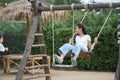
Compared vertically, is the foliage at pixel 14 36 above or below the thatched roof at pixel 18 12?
below

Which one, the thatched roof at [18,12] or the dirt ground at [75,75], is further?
the thatched roof at [18,12]

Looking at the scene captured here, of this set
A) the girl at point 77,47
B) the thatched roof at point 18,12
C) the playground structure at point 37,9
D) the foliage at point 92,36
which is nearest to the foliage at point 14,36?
the foliage at point 92,36

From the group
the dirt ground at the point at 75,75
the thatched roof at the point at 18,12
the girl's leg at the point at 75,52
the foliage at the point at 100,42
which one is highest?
the thatched roof at the point at 18,12

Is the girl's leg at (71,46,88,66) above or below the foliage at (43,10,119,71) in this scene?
above

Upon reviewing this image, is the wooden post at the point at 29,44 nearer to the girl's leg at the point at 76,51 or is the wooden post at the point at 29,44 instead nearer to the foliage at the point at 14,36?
the girl's leg at the point at 76,51

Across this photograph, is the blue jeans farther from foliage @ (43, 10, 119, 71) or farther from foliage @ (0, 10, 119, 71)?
foliage @ (43, 10, 119, 71)

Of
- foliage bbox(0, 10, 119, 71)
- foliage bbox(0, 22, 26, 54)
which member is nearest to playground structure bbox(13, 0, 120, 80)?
foliage bbox(0, 10, 119, 71)

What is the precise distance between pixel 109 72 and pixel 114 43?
1.02 meters

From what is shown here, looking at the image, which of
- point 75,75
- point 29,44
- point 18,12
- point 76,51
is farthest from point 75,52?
point 75,75

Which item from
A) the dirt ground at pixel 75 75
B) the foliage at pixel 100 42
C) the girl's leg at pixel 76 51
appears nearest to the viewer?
the girl's leg at pixel 76 51

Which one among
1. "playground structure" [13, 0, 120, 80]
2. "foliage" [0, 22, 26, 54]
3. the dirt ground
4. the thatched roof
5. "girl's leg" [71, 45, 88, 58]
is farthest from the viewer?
"foliage" [0, 22, 26, 54]

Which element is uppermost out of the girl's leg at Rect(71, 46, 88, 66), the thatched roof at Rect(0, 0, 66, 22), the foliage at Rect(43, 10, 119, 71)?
the thatched roof at Rect(0, 0, 66, 22)

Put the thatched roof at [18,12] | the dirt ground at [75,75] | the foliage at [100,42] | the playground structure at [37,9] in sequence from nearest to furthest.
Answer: the playground structure at [37,9] < the dirt ground at [75,75] < the thatched roof at [18,12] < the foliage at [100,42]

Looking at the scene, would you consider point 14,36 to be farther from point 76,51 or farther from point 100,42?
point 76,51
